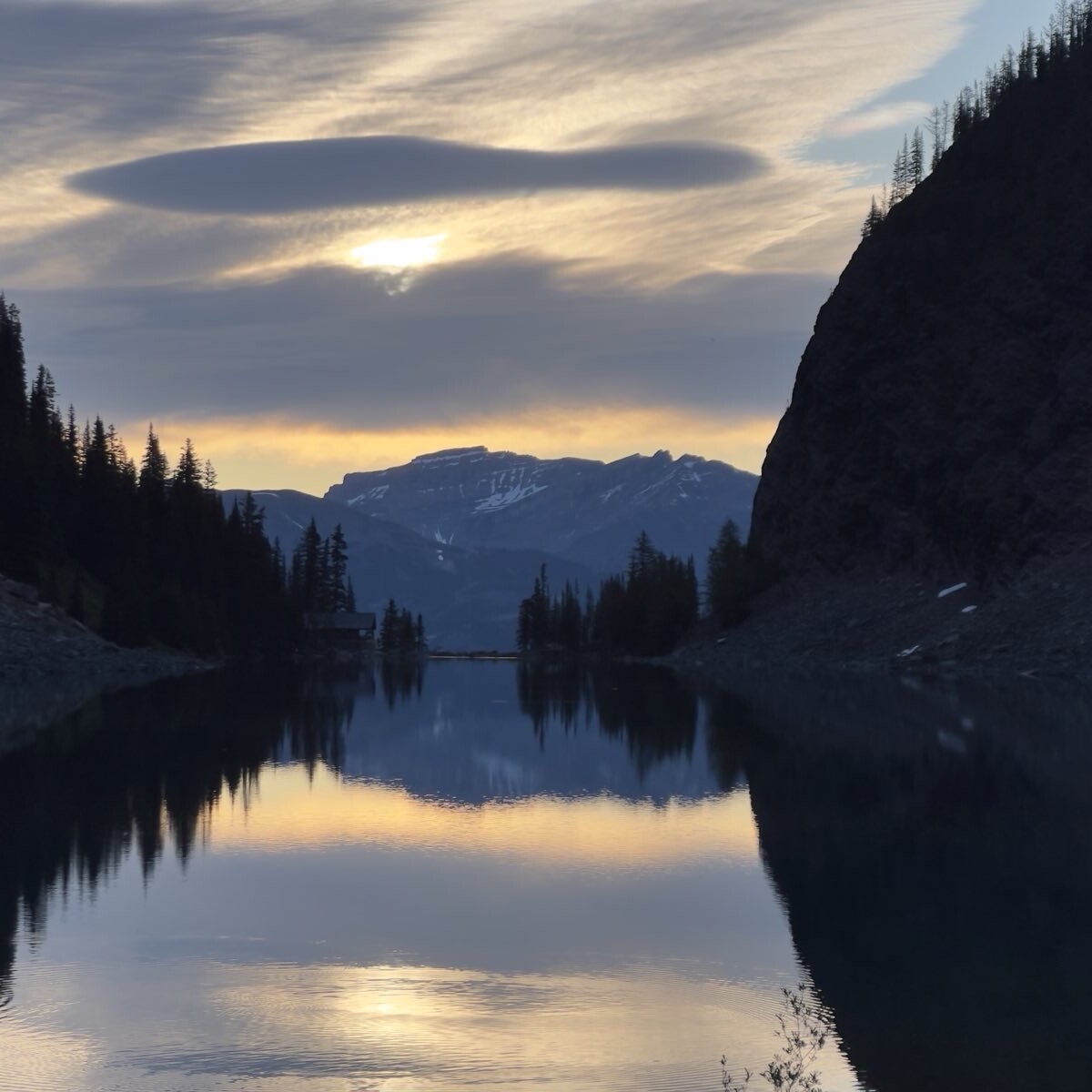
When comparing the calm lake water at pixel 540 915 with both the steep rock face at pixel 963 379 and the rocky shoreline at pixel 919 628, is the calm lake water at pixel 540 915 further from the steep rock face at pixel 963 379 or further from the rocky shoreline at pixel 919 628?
the steep rock face at pixel 963 379

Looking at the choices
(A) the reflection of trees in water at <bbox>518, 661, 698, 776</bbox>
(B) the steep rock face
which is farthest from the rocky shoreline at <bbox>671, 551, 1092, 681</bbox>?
(A) the reflection of trees in water at <bbox>518, 661, 698, 776</bbox>

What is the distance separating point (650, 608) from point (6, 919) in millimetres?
159000

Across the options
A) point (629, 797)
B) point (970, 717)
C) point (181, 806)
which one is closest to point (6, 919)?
point (181, 806)

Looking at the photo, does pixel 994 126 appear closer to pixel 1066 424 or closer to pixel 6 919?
pixel 1066 424

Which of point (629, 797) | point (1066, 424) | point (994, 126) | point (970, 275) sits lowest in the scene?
point (629, 797)

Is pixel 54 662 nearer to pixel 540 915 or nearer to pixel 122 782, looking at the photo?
pixel 122 782

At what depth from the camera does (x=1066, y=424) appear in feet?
398

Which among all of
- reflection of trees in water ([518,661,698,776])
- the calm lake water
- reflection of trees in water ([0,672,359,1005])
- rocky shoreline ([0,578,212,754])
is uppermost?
rocky shoreline ([0,578,212,754])

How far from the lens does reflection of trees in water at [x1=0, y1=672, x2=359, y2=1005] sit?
79.1 feet

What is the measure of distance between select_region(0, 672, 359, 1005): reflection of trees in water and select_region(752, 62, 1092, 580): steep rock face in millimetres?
70255

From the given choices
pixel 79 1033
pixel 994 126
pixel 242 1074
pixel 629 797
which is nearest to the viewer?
pixel 242 1074

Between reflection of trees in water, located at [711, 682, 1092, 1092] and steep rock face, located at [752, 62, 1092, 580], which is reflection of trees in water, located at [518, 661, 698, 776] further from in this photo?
steep rock face, located at [752, 62, 1092, 580]

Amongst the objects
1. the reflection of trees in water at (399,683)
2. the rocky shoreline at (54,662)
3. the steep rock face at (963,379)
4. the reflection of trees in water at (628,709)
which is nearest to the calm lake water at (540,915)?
the reflection of trees in water at (628,709)

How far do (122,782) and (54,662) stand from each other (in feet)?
186
